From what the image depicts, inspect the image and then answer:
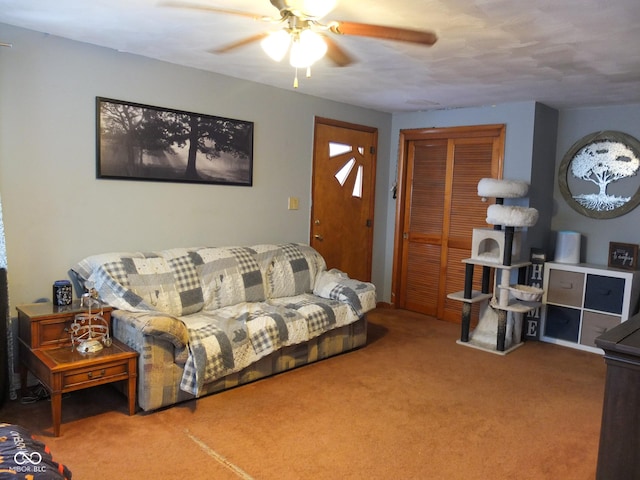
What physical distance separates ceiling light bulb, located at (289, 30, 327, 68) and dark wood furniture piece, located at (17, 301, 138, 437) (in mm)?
1813

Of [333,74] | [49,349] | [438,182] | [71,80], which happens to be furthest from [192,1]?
[438,182]

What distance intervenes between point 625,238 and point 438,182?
176 centimetres

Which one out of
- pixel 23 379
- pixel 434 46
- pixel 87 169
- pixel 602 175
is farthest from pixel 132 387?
pixel 602 175

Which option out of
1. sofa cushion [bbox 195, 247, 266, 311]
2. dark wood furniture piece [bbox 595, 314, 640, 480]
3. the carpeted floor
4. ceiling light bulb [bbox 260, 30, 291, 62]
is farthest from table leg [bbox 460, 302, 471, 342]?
ceiling light bulb [bbox 260, 30, 291, 62]

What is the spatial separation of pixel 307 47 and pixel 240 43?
86 cm

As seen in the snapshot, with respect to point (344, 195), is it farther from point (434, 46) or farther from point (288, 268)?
point (434, 46)

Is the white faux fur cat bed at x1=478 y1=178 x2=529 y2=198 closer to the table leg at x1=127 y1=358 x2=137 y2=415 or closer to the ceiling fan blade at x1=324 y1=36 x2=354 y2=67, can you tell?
the ceiling fan blade at x1=324 y1=36 x2=354 y2=67

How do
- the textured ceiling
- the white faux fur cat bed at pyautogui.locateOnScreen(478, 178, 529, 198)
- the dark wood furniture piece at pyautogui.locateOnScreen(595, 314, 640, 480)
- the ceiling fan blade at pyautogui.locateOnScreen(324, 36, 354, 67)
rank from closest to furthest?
the dark wood furniture piece at pyautogui.locateOnScreen(595, 314, 640, 480) < the textured ceiling < the ceiling fan blade at pyautogui.locateOnScreen(324, 36, 354, 67) < the white faux fur cat bed at pyautogui.locateOnScreen(478, 178, 529, 198)

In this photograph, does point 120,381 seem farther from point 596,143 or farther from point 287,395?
point 596,143

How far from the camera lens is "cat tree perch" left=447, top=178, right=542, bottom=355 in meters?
4.20

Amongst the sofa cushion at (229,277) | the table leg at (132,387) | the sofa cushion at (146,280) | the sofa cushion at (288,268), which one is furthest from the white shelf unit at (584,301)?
the table leg at (132,387)

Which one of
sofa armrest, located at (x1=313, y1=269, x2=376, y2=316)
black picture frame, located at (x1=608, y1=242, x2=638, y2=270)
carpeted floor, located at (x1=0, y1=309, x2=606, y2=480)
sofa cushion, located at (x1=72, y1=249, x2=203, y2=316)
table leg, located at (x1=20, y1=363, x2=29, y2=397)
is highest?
black picture frame, located at (x1=608, y1=242, x2=638, y2=270)

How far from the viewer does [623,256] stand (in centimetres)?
444

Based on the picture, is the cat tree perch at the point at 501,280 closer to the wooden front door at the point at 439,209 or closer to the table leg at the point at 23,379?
the wooden front door at the point at 439,209
